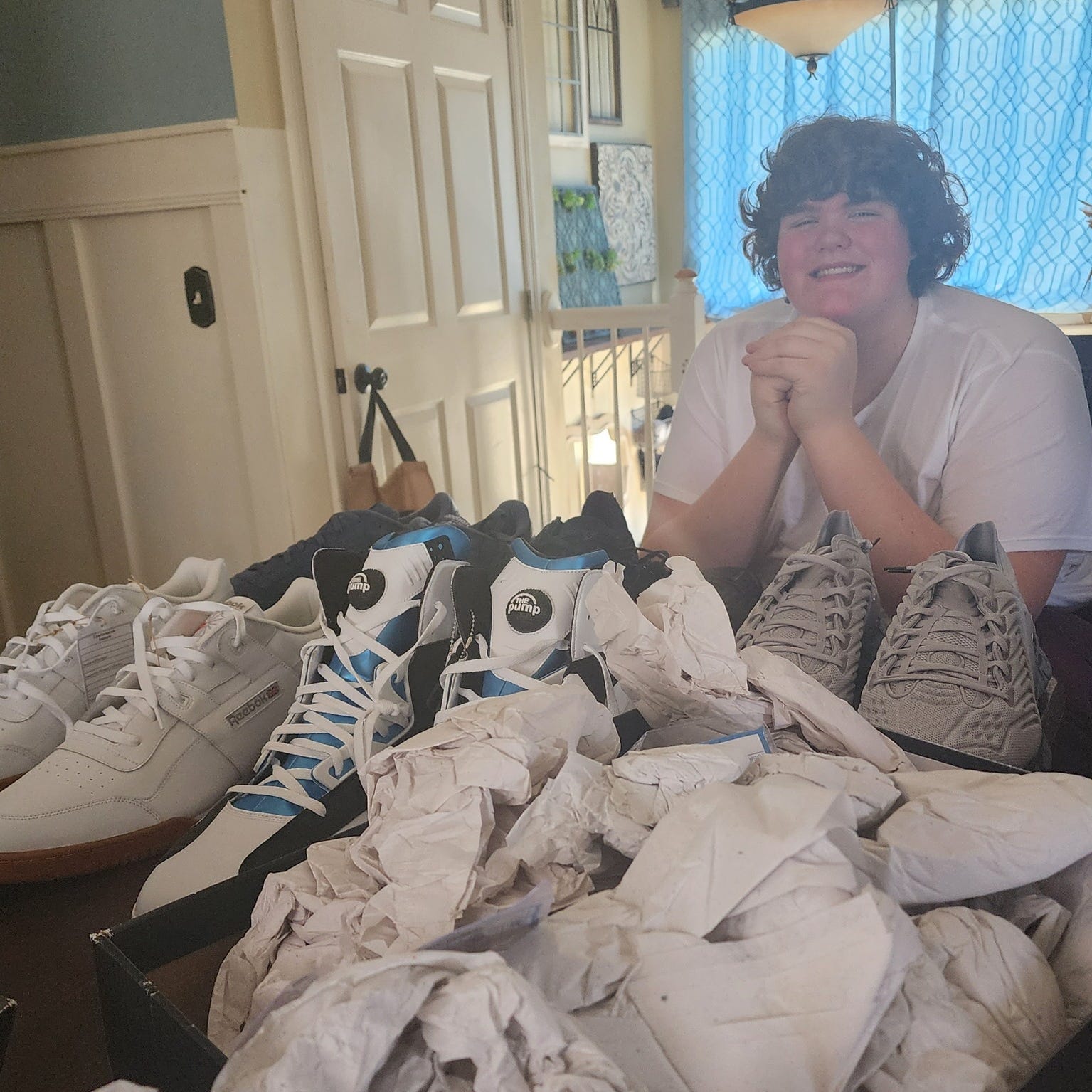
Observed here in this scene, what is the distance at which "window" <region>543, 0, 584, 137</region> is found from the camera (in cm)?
153

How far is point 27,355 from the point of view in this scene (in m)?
1.76

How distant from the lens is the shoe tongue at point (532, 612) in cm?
69

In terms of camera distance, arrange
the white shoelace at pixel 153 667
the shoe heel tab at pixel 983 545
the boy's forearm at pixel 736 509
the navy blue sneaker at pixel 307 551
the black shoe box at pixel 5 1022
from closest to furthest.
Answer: the black shoe box at pixel 5 1022 → the white shoelace at pixel 153 667 → the shoe heel tab at pixel 983 545 → the navy blue sneaker at pixel 307 551 → the boy's forearm at pixel 736 509

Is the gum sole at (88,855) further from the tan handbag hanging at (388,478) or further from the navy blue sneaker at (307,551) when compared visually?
the tan handbag hanging at (388,478)

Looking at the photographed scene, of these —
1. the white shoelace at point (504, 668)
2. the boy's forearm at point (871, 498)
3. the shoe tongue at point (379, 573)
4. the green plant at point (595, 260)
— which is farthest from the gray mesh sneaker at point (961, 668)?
the green plant at point (595, 260)

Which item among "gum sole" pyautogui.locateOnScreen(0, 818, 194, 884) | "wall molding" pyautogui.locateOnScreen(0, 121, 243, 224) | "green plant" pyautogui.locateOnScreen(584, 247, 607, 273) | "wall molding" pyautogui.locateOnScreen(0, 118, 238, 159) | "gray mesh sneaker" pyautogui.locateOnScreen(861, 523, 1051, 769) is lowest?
"gum sole" pyautogui.locateOnScreen(0, 818, 194, 884)

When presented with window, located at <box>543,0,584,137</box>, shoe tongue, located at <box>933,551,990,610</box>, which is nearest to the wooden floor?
shoe tongue, located at <box>933,551,990,610</box>

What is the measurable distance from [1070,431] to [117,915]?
95cm

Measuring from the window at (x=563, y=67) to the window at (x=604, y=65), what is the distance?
7 centimetres

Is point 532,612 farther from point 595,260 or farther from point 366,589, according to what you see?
point 595,260

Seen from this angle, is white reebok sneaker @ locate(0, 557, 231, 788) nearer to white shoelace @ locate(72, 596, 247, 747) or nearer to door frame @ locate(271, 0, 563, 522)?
white shoelace @ locate(72, 596, 247, 747)

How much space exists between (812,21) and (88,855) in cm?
110

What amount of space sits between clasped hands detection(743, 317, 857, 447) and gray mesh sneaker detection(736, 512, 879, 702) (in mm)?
210

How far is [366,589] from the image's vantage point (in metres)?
0.74
